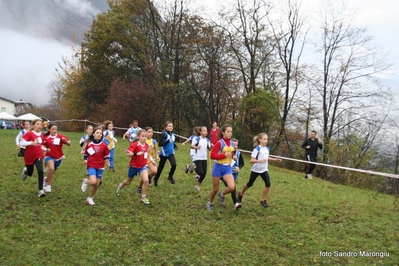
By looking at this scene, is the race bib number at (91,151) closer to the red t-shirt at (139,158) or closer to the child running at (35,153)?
the red t-shirt at (139,158)

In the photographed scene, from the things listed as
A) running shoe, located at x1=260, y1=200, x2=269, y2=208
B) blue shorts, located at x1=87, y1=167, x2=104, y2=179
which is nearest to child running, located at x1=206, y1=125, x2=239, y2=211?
running shoe, located at x1=260, y1=200, x2=269, y2=208

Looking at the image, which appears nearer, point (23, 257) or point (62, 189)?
point (23, 257)

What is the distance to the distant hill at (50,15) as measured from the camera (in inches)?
7131

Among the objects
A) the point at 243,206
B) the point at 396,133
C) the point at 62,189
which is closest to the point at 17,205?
the point at 62,189

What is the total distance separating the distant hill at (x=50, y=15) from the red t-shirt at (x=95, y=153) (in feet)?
618

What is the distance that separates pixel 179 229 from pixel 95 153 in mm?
2649

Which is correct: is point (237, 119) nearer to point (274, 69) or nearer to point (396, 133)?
point (274, 69)

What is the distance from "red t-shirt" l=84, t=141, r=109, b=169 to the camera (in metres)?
7.86

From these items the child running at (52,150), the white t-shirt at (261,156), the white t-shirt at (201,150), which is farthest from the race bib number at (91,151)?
the white t-shirt at (261,156)

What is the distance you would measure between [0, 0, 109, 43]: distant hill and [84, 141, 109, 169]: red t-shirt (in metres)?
188

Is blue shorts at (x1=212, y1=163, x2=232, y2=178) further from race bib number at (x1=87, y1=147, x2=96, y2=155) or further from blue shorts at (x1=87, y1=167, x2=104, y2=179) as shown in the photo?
race bib number at (x1=87, y1=147, x2=96, y2=155)

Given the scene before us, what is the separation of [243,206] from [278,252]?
272cm

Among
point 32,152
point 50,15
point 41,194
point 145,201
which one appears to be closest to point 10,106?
point 32,152

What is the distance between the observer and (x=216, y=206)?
336 inches
